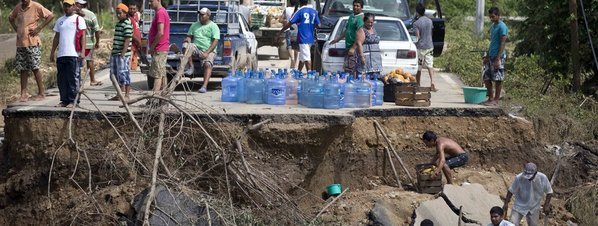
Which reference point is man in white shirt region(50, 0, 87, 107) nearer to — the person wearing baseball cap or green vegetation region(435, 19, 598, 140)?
the person wearing baseball cap

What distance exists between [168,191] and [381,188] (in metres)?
3.58

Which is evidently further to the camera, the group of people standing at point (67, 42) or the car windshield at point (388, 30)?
the car windshield at point (388, 30)

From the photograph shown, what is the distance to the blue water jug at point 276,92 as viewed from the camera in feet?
50.1

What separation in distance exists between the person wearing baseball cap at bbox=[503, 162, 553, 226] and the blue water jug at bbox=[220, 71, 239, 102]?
4392mm

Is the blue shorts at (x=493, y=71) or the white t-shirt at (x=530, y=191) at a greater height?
the blue shorts at (x=493, y=71)

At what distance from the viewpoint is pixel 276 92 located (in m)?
15.3

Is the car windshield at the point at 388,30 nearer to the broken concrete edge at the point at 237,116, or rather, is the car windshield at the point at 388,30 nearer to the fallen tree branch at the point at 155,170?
the broken concrete edge at the point at 237,116

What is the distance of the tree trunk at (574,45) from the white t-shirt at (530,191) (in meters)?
5.42

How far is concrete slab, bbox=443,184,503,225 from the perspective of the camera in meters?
13.7

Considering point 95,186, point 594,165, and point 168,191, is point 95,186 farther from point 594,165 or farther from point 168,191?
point 594,165

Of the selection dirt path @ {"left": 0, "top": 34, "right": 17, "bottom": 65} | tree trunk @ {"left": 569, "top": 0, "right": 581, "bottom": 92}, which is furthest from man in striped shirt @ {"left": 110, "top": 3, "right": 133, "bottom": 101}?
dirt path @ {"left": 0, "top": 34, "right": 17, "bottom": 65}

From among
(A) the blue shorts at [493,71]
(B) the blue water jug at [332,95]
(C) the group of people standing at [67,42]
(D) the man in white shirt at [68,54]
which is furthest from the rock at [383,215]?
(D) the man in white shirt at [68,54]

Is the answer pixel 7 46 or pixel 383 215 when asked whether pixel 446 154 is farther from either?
pixel 7 46

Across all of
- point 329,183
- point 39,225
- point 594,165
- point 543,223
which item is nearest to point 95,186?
point 39,225
